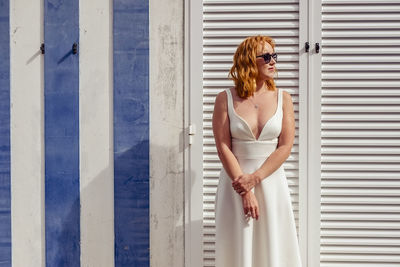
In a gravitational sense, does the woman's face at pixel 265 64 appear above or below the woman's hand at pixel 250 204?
above

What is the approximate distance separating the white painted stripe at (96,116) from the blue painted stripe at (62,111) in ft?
0.16

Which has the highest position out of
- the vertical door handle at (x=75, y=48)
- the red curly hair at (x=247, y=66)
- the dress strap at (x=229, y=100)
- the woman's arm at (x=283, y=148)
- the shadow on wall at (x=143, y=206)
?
the vertical door handle at (x=75, y=48)

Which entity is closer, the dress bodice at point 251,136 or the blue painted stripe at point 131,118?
the dress bodice at point 251,136

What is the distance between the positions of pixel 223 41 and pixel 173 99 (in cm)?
53

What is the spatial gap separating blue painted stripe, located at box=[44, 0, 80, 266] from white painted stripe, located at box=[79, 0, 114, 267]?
48mm

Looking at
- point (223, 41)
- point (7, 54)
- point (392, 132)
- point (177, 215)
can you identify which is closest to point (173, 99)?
point (223, 41)

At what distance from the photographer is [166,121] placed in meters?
4.09

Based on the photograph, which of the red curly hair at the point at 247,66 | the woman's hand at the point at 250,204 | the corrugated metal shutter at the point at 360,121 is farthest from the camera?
the corrugated metal shutter at the point at 360,121

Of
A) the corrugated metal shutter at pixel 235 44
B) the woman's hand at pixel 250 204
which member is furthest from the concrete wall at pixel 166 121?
the woman's hand at pixel 250 204

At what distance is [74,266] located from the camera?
4.13m

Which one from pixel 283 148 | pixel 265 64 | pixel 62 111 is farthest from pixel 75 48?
pixel 283 148

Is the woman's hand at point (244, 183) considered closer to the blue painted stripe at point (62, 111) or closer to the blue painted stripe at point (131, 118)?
the blue painted stripe at point (131, 118)

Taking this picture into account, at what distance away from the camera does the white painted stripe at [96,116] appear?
13.4ft

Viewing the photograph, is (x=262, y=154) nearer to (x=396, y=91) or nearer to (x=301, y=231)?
(x=301, y=231)
